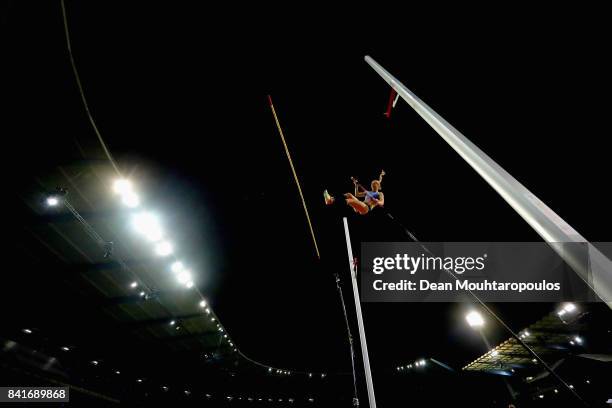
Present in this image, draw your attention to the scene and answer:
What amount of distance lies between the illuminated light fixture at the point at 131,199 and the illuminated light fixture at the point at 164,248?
2161mm

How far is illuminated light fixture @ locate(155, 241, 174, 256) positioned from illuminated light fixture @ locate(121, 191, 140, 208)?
2.16 metres

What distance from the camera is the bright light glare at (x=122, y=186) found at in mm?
8350

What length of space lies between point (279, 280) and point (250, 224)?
4.40 meters

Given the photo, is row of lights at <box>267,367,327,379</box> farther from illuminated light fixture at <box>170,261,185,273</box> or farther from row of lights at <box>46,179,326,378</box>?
illuminated light fixture at <box>170,261,185,273</box>

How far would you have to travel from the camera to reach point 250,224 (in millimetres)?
11719

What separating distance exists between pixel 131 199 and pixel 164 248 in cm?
275

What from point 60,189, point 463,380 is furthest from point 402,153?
point 463,380

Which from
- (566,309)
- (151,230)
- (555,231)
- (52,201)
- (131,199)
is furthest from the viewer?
(566,309)

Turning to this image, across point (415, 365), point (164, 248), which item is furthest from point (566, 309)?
point (415, 365)

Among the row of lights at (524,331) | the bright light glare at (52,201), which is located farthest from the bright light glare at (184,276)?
the row of lights at (524,331)

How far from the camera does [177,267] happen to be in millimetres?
12062

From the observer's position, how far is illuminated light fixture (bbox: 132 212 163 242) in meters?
9.73

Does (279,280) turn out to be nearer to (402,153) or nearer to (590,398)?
(402,153)

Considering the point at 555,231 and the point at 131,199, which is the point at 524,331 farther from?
the point at 131,199
